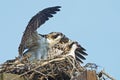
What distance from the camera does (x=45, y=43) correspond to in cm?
651

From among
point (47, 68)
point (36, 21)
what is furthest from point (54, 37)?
point (47, 68)

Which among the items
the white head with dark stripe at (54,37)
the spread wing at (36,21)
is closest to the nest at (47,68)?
the spread wing at (36,21)

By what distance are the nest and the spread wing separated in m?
0.78

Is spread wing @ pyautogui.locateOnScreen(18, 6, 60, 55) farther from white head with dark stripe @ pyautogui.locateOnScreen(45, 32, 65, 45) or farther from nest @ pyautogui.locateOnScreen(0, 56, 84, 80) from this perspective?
nest @ pyautogui.locateOnScreen(0, 56, 84, 80)

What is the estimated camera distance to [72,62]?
502 cm

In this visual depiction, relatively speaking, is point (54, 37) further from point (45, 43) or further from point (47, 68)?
point (47, 68)

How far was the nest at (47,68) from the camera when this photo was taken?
4207 mm

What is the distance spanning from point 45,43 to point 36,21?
1.69ft

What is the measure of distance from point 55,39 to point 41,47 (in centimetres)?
26

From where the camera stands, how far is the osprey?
613 cm

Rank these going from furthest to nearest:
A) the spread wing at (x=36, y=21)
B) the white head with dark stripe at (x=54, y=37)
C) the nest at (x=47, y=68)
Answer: the white head with dark stripe at (x=54, y=37)
the spread wing at (x=36, y=21)
the nest at (x=47, y=68)

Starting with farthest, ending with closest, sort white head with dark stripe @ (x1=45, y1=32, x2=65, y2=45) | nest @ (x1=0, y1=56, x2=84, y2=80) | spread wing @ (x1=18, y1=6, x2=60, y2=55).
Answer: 1. white head with dark stripe @ (x1=45, y1=32, x2=65, y2=45)
2. spread wing @ (x1=18, y1=6, x2=60, y2=55)
3. nest @ (x1=0, y1=56, x2=84, y2=80)

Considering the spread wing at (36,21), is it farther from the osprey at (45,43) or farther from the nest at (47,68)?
the nest at (47,68)

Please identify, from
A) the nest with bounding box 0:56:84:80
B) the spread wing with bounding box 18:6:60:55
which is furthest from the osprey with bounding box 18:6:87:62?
the nest with bounding box 0:56:84:80
